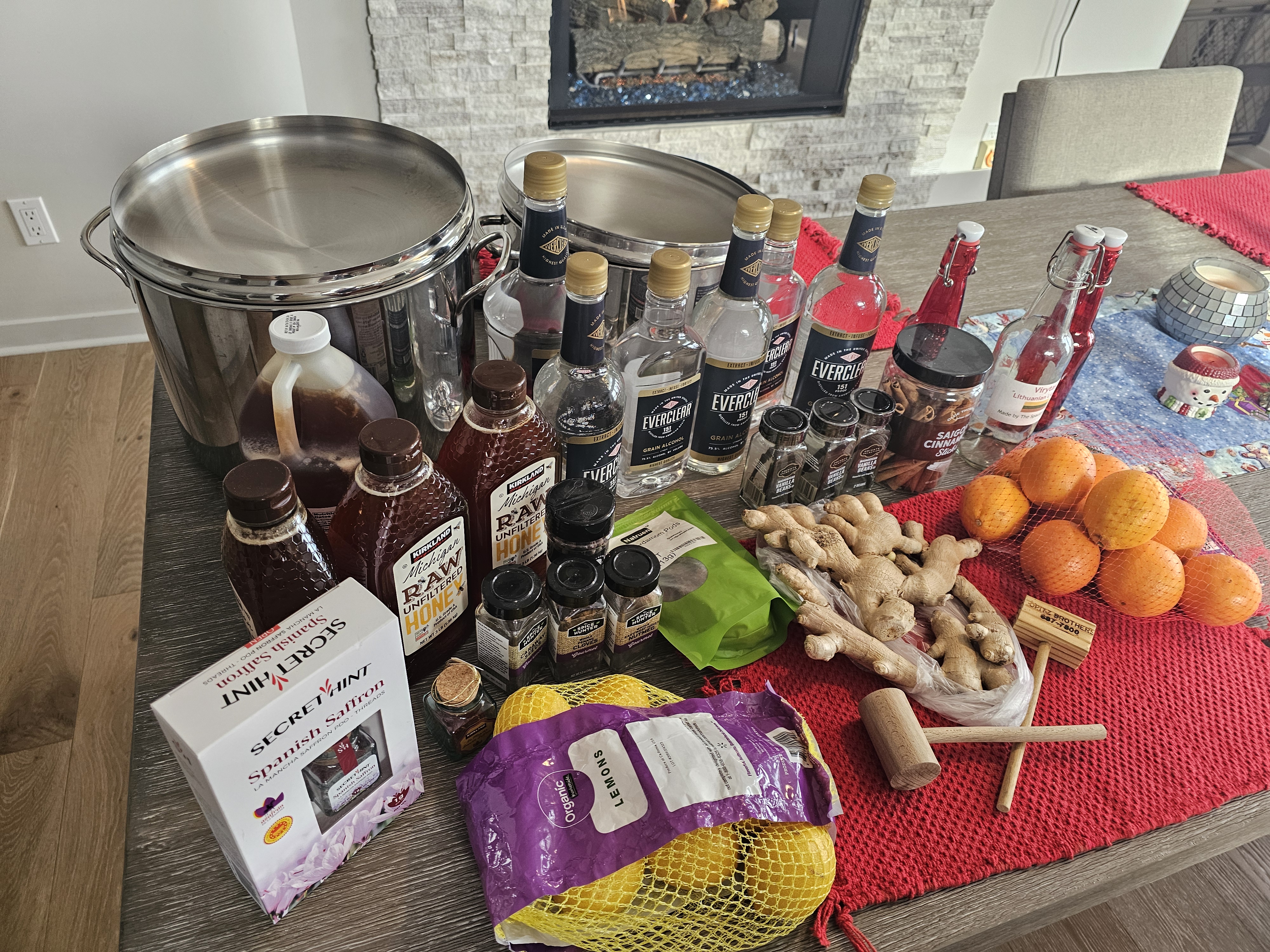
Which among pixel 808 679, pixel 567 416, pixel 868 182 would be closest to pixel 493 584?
pixel 567 416

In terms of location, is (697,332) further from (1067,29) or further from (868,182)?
(1067,29)

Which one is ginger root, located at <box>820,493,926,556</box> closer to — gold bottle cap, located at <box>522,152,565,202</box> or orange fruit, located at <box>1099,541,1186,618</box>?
orange fruit, located at <box>1099,541,1186,618</box>

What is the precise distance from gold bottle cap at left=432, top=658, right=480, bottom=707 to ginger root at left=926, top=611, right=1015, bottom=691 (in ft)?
1.26

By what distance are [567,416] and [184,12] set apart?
1609 millimetres

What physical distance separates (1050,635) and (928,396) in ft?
0.81

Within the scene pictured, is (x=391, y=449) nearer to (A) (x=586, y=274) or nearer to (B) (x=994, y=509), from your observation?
(A) (x=586, y=274)

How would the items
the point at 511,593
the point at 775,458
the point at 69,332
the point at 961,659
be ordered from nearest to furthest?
the point at 511,593 < the point at 961,659 < the point at 775,458 < the point at 69,332

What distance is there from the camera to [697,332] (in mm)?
775

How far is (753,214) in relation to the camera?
0.68 metres

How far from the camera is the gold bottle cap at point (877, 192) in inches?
29.5

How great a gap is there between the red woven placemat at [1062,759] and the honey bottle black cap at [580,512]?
0.17 metres

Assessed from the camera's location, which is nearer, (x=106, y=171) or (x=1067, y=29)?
(x=106, y=171)

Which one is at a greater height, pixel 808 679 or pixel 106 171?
pixel 808 679

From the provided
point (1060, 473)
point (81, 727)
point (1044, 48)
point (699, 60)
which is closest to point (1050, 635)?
point (1060, 473)
